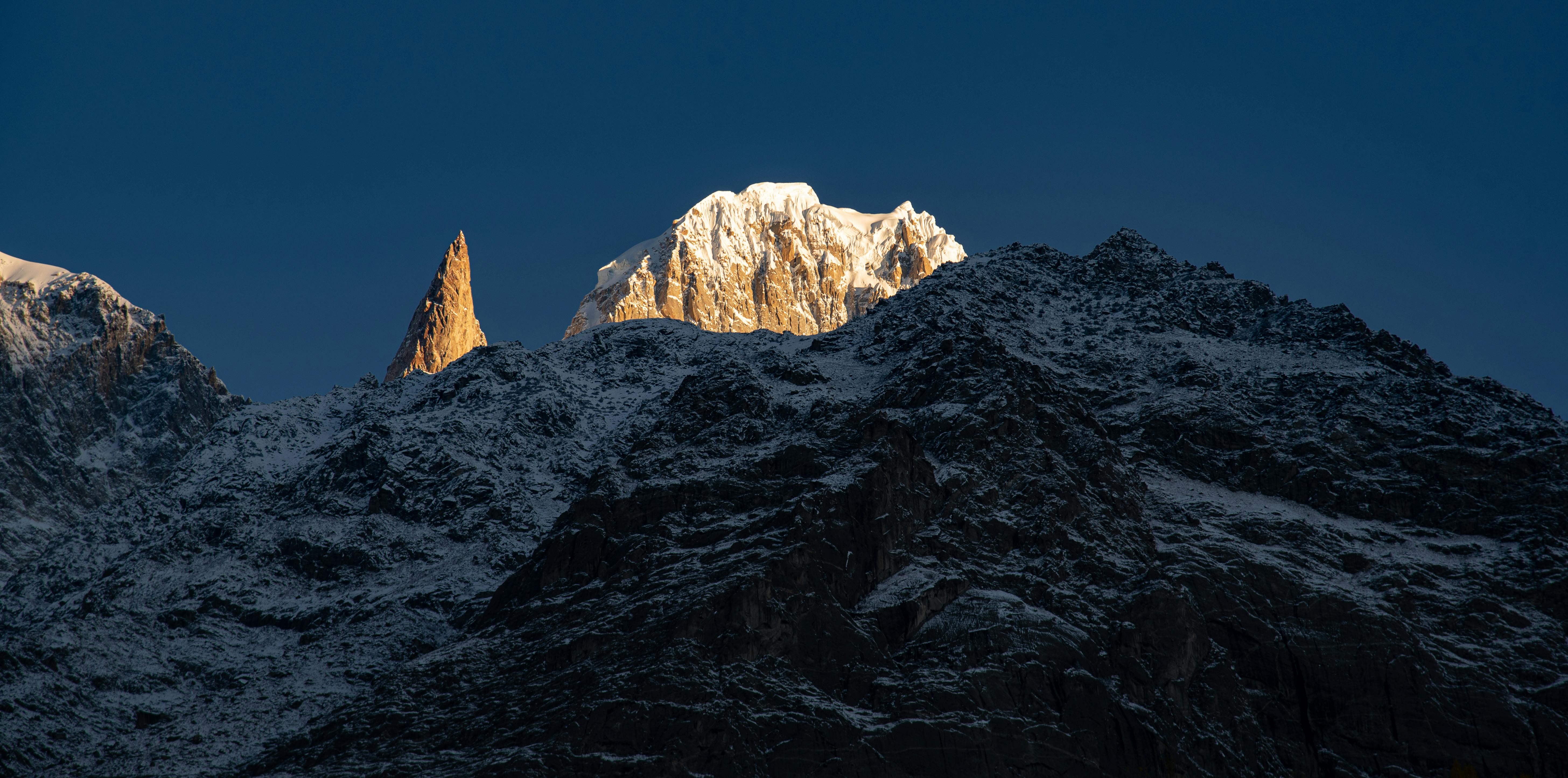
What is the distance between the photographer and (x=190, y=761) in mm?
132500

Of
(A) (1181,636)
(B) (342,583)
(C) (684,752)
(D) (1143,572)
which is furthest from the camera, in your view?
(B) (342,583)

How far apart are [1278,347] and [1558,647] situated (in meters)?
62.1

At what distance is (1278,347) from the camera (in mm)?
181000

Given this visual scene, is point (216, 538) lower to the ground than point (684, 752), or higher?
higher

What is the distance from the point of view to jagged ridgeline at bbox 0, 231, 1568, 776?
377 ft

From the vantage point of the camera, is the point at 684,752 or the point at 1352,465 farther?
the point at 1352,465

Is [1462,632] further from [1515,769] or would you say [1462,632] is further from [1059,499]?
[1059,499]

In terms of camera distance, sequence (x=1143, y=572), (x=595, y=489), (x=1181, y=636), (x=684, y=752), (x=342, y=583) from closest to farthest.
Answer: (x=684, y=752), (x=1181, y=636), (x=1143, y=572), (x=595, y=489), (x=342, y=583)

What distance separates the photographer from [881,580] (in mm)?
127812

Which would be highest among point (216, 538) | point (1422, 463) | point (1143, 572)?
point (216, 538)

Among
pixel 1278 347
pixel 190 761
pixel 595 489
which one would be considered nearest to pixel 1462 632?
pixel 1278 347

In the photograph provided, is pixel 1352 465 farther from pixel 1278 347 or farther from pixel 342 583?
pixel 342 583

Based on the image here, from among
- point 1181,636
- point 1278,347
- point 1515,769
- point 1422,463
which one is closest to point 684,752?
point 1181,636

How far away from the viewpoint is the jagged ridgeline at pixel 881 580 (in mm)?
114875
